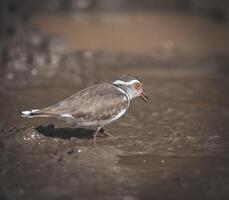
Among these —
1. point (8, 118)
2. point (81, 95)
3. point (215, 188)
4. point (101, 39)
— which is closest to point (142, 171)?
point (215, 188)

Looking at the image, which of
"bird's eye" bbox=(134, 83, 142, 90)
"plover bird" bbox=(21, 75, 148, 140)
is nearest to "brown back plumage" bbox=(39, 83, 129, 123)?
"plover bird" bbox=(21, 75, 148, 140)

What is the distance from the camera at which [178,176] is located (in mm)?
8328

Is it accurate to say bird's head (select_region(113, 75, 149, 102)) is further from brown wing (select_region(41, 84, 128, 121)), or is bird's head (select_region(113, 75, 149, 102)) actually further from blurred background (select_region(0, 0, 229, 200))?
blurred background (select_region(0, 0, 229, 200))

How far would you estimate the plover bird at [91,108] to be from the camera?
30.3ft

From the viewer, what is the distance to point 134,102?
1191 centimetres

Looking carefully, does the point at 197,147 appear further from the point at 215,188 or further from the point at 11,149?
the point at 11,149

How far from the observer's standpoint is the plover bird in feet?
30.3

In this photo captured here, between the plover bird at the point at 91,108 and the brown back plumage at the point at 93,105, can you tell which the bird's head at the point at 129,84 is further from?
the brown back plumage at the point at 93,105

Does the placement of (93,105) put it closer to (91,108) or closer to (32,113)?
(91,108)

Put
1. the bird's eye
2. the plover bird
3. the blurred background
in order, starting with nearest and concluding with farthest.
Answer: the blurred background
the plover bird
the bird's eye

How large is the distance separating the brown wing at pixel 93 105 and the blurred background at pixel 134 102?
1.49 feet

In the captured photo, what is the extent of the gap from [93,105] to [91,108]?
0.06m

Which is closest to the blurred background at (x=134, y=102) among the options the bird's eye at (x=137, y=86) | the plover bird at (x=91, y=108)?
the plover bird at (x=91, y=108)

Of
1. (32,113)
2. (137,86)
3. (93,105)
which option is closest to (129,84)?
(137,86)
